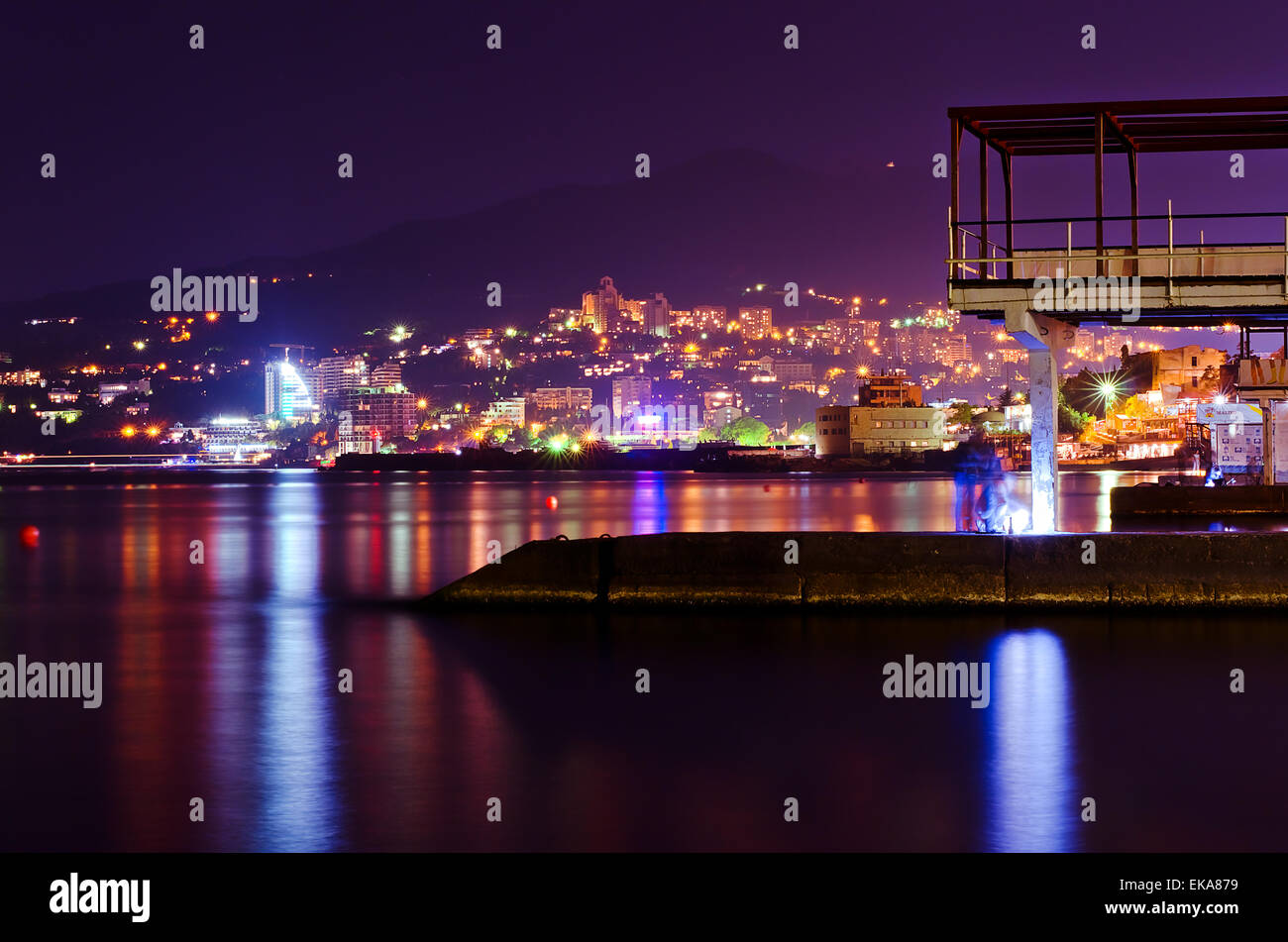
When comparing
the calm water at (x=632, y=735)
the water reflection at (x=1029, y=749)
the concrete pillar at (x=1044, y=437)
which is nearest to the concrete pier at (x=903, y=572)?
the calm water at (x=632, y=735)

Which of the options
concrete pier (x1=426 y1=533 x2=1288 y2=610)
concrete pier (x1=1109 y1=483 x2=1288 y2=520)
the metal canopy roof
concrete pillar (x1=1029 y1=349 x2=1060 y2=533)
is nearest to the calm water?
concrete pier (x1=426 y1=533 x2=1288 y2=610)

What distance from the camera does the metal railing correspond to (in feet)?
78.1

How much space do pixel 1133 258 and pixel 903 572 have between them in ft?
24.3

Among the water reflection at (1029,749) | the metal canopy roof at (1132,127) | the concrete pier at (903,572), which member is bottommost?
the water reflection at (1029,749)

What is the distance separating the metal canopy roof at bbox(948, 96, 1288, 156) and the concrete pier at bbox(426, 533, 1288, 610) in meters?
8.18

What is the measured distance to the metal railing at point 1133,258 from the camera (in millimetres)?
23812

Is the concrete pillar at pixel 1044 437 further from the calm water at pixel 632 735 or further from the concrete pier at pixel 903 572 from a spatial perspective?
the calm water at pixel 632 735

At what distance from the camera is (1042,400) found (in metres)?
24.2

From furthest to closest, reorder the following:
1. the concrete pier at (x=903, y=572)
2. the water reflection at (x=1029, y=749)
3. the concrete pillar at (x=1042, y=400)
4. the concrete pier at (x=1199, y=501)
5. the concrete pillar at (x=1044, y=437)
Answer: the concrete pier at (x=1199, y=501), the concrete pillar at (x=1044, y=437), the concrete pillar at (x=1042, y=400), the concrete pier at (x=903, y=572), the water reflection at (x=1029, y=749)

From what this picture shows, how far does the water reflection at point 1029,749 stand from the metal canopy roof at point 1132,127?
1025cm

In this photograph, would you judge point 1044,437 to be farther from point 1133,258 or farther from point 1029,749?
point 1029,749
